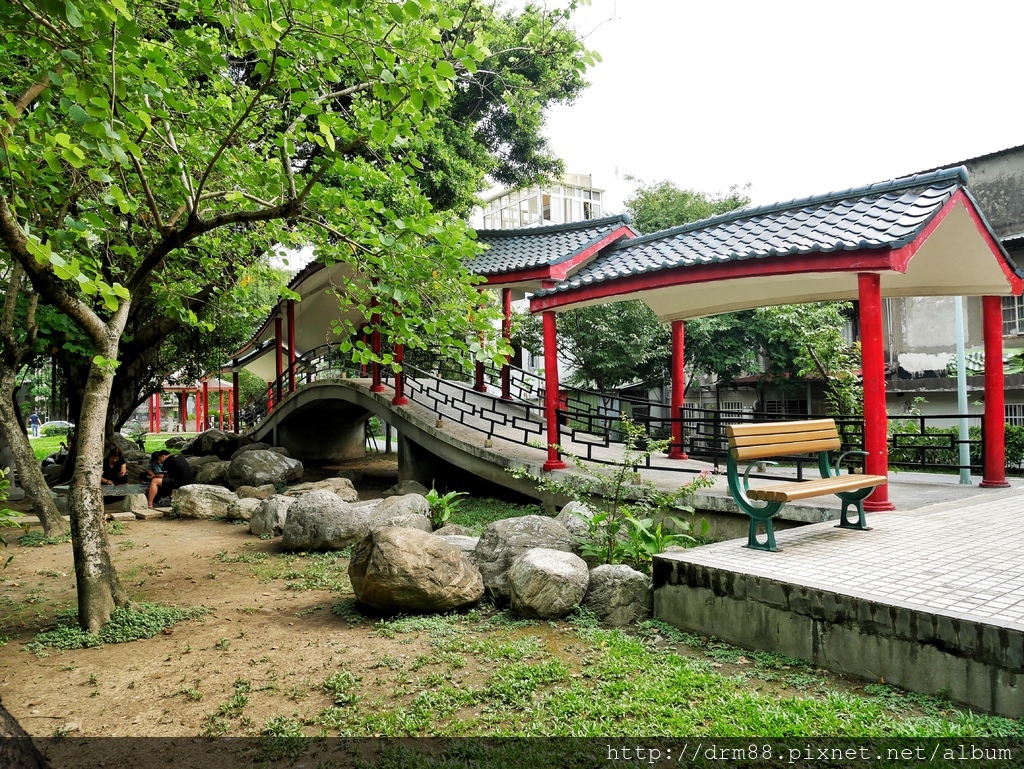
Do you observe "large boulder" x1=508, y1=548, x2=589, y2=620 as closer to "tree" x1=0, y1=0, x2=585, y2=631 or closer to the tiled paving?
the tiled paving

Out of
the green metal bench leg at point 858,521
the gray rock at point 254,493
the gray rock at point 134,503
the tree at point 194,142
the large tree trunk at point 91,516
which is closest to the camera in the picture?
the tree at point 194,142

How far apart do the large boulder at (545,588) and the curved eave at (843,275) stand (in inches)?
161

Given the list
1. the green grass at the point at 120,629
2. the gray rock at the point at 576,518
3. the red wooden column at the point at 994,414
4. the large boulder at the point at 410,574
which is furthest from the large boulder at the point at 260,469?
the red wooden column at the point at 994,414

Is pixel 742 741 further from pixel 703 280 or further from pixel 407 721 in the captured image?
pixel 703 280

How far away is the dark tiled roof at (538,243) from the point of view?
40.3 feet

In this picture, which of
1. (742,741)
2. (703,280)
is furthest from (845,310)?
(742,741)

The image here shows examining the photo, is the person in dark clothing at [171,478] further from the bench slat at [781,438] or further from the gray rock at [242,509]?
the bench slat at [781,438]

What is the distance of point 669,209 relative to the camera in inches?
927

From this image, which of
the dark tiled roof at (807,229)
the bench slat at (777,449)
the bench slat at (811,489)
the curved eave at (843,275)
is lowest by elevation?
the bench slat at (811,489)

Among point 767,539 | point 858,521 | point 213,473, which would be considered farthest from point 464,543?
point 213,473

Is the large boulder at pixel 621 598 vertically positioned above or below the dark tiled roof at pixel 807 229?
below

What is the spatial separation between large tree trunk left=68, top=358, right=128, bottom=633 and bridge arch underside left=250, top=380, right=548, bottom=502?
5832 mm

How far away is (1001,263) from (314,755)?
9272 millimetres

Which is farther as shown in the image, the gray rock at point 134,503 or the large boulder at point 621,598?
the gray rock at point 134,503
